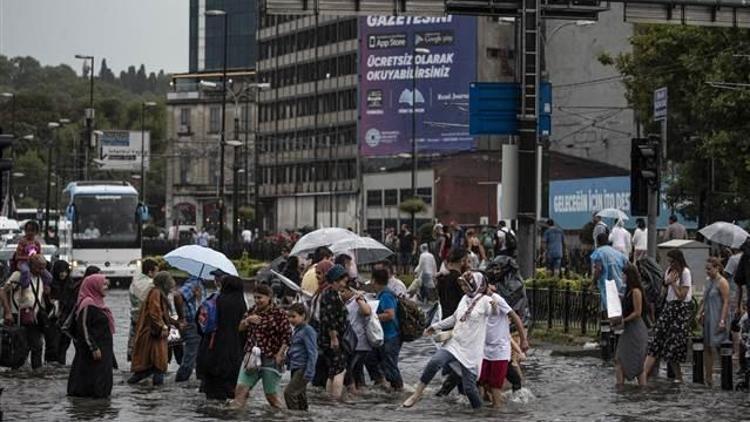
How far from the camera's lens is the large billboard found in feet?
343

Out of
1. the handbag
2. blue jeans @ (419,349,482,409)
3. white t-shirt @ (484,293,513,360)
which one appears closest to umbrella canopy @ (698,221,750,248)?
the handbag

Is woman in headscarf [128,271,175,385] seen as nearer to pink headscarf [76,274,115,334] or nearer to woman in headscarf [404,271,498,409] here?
pink headscarf [76,274,115,334]

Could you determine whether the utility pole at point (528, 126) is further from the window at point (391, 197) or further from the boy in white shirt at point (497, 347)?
the window at point (391, 197)

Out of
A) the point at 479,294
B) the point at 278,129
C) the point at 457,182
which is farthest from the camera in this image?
the point at 278,129

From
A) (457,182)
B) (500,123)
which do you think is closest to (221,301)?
(500,123)

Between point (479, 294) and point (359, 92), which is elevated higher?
point (359, 92)

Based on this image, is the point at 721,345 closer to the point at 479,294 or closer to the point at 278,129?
the point at 479,294

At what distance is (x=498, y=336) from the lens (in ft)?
64.2

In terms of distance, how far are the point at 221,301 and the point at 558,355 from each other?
10.1 meters

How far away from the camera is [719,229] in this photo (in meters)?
27.5

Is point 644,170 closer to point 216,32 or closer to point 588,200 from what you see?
point 588,200

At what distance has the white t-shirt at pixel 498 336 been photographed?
63.9 feet

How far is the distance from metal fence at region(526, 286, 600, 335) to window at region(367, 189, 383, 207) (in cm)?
8126

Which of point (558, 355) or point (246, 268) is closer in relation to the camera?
point (558, 355)
